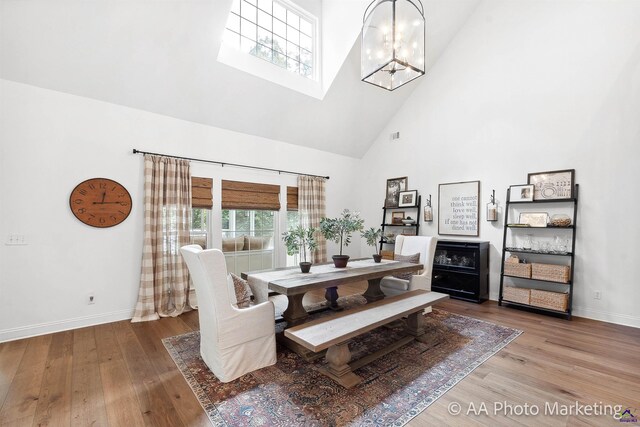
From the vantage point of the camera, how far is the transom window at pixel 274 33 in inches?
159

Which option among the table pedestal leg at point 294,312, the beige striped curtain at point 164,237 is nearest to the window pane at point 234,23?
the beige striped curtain at point 164,237

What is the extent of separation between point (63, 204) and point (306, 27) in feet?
14.1

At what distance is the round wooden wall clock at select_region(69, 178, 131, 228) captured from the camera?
331 centimetres

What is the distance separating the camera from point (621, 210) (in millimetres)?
3428

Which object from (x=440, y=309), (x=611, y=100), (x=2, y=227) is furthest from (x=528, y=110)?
(x=2, y=227)

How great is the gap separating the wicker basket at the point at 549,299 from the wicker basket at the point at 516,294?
56mm

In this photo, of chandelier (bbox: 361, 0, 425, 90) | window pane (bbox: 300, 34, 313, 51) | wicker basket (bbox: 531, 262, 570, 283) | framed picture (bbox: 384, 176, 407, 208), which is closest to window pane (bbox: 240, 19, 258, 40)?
window pane (bbox: 300, 34, 313, 51)

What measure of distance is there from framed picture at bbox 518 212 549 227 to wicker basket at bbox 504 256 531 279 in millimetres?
529

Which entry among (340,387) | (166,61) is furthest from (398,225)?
(166,61)

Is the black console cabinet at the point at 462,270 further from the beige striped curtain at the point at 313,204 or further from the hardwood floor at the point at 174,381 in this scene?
the beige striped curtain at the point at 313,204

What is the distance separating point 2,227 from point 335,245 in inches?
190

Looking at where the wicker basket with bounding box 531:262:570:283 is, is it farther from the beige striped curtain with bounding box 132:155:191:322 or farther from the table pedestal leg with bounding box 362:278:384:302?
the beige striped curtain with bounding box 132:155:191:322

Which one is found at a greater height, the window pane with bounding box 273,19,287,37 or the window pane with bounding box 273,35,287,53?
the window pane with bounding box 273,19,287,37

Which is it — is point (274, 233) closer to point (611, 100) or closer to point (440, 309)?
point (440, 309)
